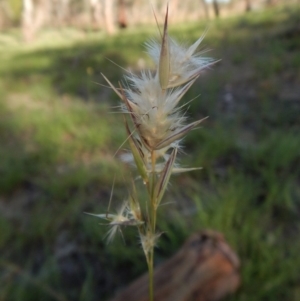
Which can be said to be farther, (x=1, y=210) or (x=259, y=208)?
(x=1, y=210)

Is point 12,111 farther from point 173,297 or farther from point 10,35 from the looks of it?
point 10,35

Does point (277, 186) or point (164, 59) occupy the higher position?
point (164, 59)

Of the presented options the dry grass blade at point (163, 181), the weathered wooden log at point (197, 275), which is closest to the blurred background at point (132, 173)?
the weathered wooden log at point (197, 275)

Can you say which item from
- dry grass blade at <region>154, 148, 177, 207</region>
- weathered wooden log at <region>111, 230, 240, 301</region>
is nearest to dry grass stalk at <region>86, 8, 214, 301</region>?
dry grass blade at <region>154, 148, 177, 207</region>

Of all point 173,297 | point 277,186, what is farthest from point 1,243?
point 277,186

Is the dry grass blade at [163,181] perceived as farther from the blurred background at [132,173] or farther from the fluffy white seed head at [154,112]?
the blurred background at [132,173]

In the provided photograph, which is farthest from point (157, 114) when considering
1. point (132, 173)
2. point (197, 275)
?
point (132, 173)

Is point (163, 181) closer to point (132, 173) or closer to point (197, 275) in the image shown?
point (197, 275)
